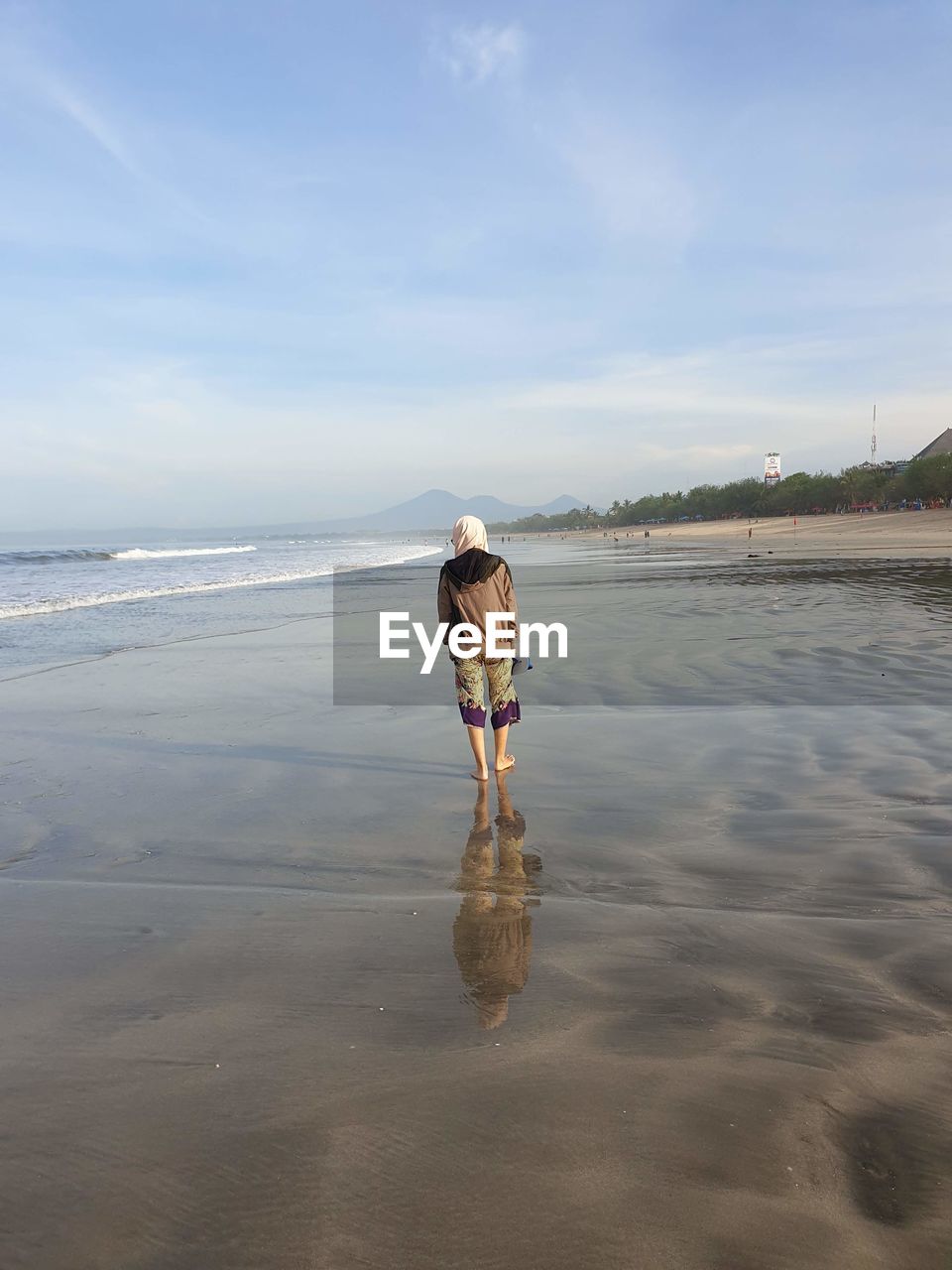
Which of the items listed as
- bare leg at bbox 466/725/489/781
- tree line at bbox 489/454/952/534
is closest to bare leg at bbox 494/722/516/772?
bare leg at bbox 466/725/489/781

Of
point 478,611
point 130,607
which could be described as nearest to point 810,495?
point 130,607

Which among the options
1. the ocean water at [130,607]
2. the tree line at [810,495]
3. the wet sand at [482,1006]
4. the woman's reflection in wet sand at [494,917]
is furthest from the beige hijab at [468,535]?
the tree line at [810,495]

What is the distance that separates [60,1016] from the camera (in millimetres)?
2891

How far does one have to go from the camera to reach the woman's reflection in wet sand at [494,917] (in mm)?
3047

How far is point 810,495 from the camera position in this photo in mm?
111438

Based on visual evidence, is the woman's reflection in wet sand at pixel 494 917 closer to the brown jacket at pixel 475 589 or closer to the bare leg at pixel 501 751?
the bare leg at pixel 501 751

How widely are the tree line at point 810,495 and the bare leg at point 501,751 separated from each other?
90387 millimetres

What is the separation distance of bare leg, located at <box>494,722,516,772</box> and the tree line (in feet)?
297

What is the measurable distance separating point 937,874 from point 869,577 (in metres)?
20.6

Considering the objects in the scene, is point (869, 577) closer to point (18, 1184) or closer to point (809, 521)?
point (18, 1184)

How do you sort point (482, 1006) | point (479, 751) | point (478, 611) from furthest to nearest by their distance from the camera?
point (478, 611) < point (479, 751) < point (482, 1006)

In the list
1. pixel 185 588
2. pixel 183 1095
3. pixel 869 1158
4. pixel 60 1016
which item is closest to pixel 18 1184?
pixel 183 1095

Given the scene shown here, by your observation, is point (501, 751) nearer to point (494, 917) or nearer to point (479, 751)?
point (479, 751)

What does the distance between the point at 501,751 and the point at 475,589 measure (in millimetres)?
1246
